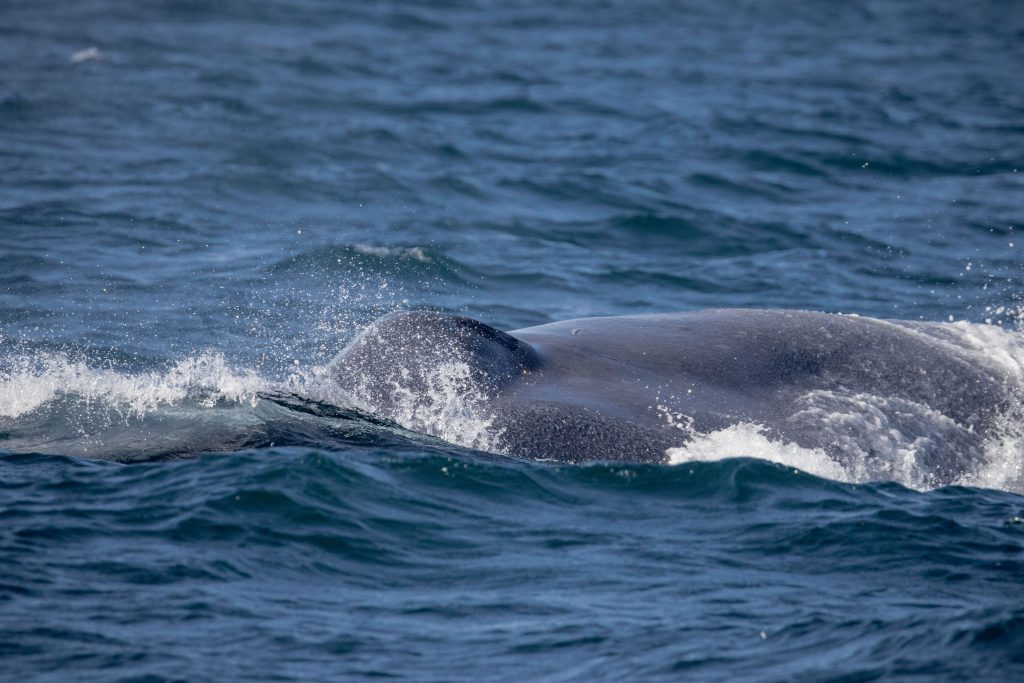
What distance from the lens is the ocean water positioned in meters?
7.50

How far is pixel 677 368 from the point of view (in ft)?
35.1

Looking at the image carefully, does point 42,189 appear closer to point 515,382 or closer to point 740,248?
point 740,248

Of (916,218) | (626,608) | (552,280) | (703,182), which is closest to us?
(626,608)

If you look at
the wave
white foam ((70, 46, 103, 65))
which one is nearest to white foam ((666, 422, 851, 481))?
the wave

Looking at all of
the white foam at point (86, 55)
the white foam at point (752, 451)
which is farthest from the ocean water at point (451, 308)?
the white foam at point (86, 55)

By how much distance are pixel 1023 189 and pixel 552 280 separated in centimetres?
939

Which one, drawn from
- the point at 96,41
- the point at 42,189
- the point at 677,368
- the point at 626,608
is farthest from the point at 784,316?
the point at 96,41

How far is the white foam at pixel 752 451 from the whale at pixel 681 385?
0.19 feet

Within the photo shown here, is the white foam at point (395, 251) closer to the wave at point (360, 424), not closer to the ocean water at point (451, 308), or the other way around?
the ocean water at point (451, 308)

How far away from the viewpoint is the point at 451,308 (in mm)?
16391

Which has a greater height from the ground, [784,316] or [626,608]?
[784,316]

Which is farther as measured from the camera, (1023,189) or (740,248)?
(1023,189)

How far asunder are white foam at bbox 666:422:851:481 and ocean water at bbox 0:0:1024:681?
0.04 m

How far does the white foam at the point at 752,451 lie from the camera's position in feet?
32.1
